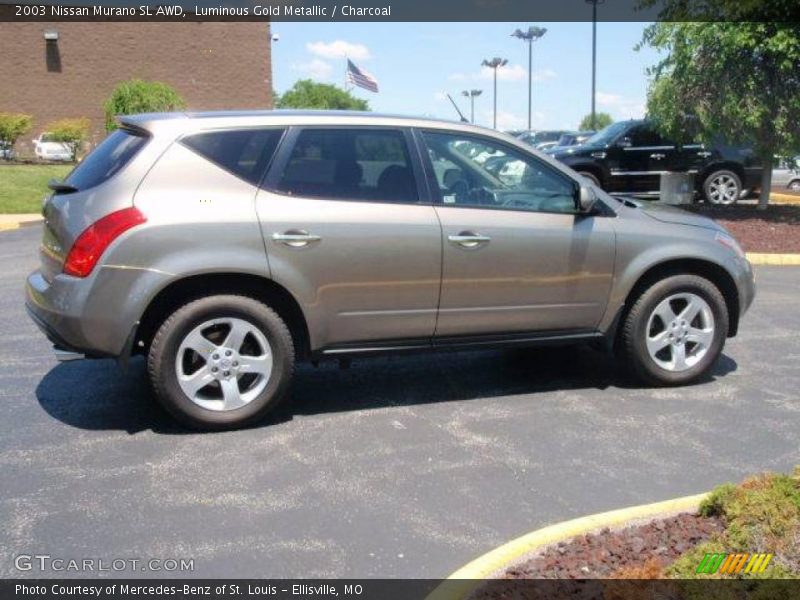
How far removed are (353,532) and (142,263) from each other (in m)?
1.94

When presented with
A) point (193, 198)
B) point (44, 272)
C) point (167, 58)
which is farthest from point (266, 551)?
point (167, 58)

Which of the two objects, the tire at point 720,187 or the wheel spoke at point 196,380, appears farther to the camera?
the tire at point 720,187

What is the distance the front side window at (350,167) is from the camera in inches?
195

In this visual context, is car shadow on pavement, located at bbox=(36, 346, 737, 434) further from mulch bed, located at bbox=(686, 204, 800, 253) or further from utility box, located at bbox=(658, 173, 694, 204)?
utility box, located at bbox=(658, 173, 694, 204)

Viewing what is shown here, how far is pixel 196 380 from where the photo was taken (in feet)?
15.6

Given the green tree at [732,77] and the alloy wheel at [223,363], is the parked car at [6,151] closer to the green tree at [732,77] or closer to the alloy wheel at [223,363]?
the green tree at [732,77]

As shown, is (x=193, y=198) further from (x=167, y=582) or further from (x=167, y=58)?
(x=167, y=58)

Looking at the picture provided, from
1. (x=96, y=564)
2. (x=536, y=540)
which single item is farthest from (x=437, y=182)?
(x=96, y=564)

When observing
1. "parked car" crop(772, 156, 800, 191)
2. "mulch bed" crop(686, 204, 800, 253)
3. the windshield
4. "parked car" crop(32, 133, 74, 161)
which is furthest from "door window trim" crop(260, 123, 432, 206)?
"parked car" crop(32, 133, 74, 161)

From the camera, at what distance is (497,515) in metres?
3.85

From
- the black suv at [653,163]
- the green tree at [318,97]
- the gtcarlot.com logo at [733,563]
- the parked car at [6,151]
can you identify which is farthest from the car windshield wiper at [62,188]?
the green tree at [318,97]

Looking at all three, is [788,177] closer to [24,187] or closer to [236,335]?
[24,187]

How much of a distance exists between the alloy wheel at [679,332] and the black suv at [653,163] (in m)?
11.1

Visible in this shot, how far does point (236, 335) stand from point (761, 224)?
440 inches
